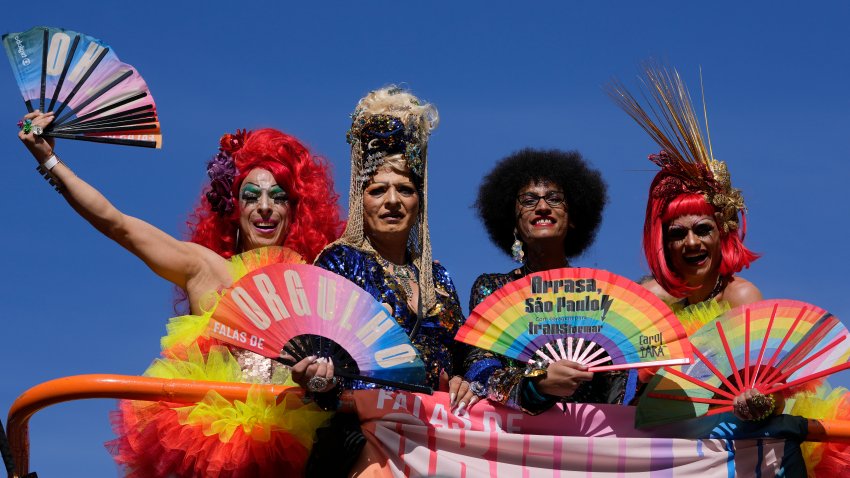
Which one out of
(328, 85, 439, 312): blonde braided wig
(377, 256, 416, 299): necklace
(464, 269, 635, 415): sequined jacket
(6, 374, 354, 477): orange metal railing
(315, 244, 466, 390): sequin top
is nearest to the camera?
(6, 374, 354, 477): orange metal railing

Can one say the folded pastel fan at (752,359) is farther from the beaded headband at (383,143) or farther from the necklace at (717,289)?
the beaded headband at (383,143)

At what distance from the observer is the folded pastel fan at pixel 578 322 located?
7.07 metres

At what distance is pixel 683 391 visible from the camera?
7266 mm

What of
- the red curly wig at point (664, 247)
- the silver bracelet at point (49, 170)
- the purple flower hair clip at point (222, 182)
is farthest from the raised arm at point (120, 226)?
the red curly wig at point (664, 247)

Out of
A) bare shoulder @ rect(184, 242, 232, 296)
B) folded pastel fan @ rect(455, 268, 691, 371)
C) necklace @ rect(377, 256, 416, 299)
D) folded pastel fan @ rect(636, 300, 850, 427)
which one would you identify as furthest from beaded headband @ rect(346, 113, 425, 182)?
folded pastel fan @ rect(636, 300, 850, 427)

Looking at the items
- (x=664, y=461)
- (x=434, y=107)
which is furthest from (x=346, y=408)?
(x=434, y=107)

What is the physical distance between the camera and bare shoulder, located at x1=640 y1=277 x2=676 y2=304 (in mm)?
8808

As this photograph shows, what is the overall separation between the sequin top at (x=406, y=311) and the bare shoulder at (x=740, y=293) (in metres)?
1.71

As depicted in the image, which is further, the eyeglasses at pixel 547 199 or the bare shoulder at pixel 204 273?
the eyeglasses at pixel 547 199

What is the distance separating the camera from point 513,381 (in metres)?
7.27

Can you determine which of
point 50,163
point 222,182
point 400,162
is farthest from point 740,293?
point 50,163

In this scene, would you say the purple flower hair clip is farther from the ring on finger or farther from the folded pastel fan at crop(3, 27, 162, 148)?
the ring on finger

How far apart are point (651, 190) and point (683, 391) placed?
199cm

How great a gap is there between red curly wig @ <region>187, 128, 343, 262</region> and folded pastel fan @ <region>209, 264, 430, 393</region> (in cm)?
189
